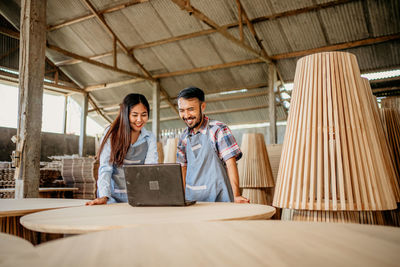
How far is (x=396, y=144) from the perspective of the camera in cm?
193

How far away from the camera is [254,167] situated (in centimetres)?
425

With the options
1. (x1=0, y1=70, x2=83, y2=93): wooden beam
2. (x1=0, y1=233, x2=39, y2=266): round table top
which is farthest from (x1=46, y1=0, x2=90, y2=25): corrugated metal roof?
(x1=0, y1=233, x2=39, y2=266): round table top

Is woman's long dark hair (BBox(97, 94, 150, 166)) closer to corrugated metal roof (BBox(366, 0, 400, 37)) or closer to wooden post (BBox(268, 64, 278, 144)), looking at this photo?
wooden post (BBox(268, 64, 278, 144))

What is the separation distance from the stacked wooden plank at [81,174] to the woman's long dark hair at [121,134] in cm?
314

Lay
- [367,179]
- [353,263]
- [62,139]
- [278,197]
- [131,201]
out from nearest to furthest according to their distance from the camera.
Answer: [353,263] → [367,179] → [278,197] → [131,201] → [62,139]

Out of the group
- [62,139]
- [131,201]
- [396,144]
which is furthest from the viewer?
[62,139]

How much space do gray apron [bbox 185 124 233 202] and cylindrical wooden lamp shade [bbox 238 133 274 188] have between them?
1.97 meters

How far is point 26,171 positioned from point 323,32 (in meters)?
7.40

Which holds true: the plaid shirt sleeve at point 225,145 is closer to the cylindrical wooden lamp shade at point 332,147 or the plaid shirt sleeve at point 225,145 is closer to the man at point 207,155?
the man at point 207,155

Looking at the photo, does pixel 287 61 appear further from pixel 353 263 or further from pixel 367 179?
pixel 353 263

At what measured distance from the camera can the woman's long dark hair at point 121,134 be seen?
2397 mm

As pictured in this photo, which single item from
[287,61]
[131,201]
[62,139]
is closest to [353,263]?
[131,201]

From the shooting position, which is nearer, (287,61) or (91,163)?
(91,163)

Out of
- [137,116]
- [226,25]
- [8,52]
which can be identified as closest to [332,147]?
[137,116]
